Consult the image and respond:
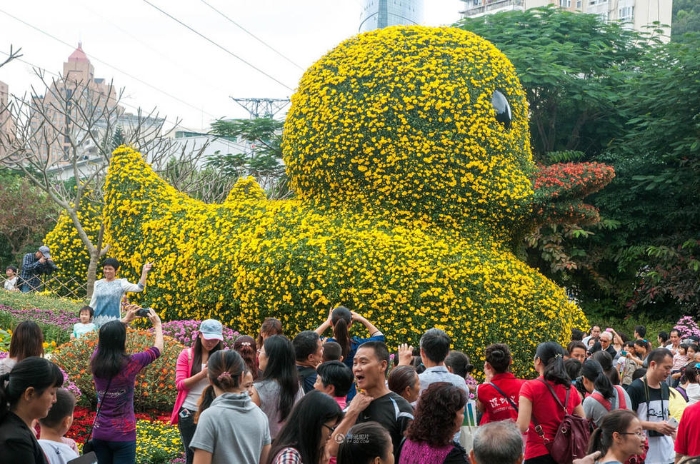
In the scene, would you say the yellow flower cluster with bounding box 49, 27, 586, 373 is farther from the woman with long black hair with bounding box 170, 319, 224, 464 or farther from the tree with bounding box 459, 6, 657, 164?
the tree with bounding box 459, 6, 657, 164

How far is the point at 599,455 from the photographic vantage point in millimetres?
4395

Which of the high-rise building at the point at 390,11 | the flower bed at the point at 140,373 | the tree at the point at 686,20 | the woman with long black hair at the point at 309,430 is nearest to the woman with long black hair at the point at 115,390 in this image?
the woman with long black hair at the point at 309,430

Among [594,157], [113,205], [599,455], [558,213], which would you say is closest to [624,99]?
[594,157]

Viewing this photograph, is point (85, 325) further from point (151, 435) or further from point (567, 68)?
point (567, 68)

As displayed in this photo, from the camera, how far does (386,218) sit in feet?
35.8

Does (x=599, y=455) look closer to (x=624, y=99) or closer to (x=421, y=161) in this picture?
(x=421, y=161)

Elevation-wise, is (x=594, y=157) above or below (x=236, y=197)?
above

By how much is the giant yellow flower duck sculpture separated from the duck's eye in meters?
0.02

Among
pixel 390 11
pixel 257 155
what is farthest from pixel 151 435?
pixel 390 11

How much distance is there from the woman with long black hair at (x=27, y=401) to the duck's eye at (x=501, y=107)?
27.2ft

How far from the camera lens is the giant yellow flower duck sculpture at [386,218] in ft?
33.3

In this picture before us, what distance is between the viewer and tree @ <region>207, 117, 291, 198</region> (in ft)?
82.1

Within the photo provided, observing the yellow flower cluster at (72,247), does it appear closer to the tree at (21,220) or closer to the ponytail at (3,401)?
the tree at (21,220)

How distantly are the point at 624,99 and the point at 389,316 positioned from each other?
12.0m
